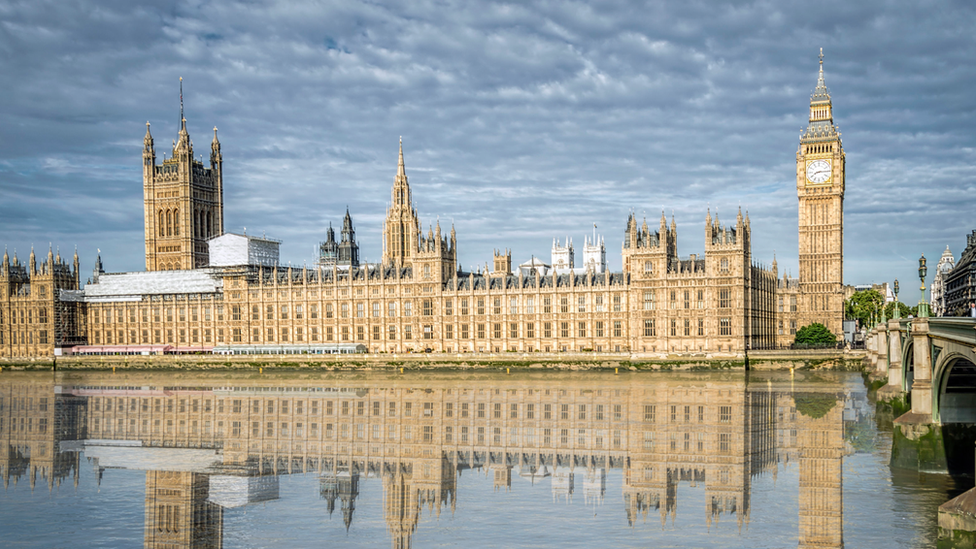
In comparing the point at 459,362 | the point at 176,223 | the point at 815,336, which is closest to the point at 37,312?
the point at 176,223

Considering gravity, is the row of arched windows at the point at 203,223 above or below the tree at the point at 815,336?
above

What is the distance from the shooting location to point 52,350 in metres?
149

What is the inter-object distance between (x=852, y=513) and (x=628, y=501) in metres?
8.37

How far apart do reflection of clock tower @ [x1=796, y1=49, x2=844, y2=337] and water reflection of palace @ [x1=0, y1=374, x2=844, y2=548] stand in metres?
46.9

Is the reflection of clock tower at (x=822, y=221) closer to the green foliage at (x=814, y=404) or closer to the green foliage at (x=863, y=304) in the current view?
the green foliage at (x=863, y=304)

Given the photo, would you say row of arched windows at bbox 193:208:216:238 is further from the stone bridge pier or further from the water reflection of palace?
the stone bridge pier

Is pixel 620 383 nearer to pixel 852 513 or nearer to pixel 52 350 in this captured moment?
pixel 852 513

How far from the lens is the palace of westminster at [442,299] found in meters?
115

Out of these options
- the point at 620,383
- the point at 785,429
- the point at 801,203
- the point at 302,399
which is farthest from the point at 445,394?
the point at 801,203

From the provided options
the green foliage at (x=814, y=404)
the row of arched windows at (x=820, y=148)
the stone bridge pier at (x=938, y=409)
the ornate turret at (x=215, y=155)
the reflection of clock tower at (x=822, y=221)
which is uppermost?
the ornate turret at (x=215, y=155)

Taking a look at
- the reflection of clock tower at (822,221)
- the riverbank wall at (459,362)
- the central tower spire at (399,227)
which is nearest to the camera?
the riverbank wall at (459,362)

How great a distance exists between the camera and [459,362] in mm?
118438

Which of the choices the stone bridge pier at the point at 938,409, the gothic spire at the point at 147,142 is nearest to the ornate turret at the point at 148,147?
the gothic spire at the point at 147,142

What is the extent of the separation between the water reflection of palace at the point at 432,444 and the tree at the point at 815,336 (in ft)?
102
